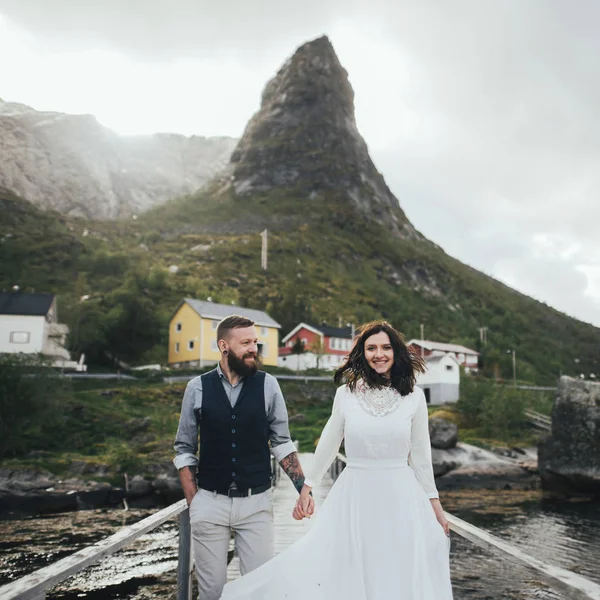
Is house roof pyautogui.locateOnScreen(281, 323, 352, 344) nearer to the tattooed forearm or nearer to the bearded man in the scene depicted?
the tattooed forearm

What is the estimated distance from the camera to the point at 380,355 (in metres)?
4.52

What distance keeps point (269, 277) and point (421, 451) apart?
103 m

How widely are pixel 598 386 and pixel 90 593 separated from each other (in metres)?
29.1

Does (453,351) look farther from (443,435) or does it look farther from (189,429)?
(189,429)

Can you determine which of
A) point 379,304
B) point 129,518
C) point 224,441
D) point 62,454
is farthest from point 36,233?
point 224,441

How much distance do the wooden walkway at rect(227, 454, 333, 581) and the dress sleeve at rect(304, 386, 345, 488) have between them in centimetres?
229

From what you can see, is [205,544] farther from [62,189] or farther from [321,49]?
[321,49]

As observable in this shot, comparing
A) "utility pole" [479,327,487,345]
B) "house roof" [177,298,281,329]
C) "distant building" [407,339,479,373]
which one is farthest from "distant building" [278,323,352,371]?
"utility pole" [479,327,487,345]

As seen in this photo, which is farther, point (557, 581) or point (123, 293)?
point (123, 293)

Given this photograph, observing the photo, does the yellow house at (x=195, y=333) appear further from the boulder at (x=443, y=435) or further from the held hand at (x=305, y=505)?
the held hand at (x=305, y=505)

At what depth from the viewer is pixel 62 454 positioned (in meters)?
32.6

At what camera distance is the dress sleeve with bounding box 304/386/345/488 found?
4492 mm

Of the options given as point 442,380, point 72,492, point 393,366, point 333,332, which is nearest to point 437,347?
point 333,332

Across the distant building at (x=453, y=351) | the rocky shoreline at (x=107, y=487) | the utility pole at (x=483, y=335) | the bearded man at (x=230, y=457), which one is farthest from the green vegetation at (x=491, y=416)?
the utility pole at (x=483, y=335)
